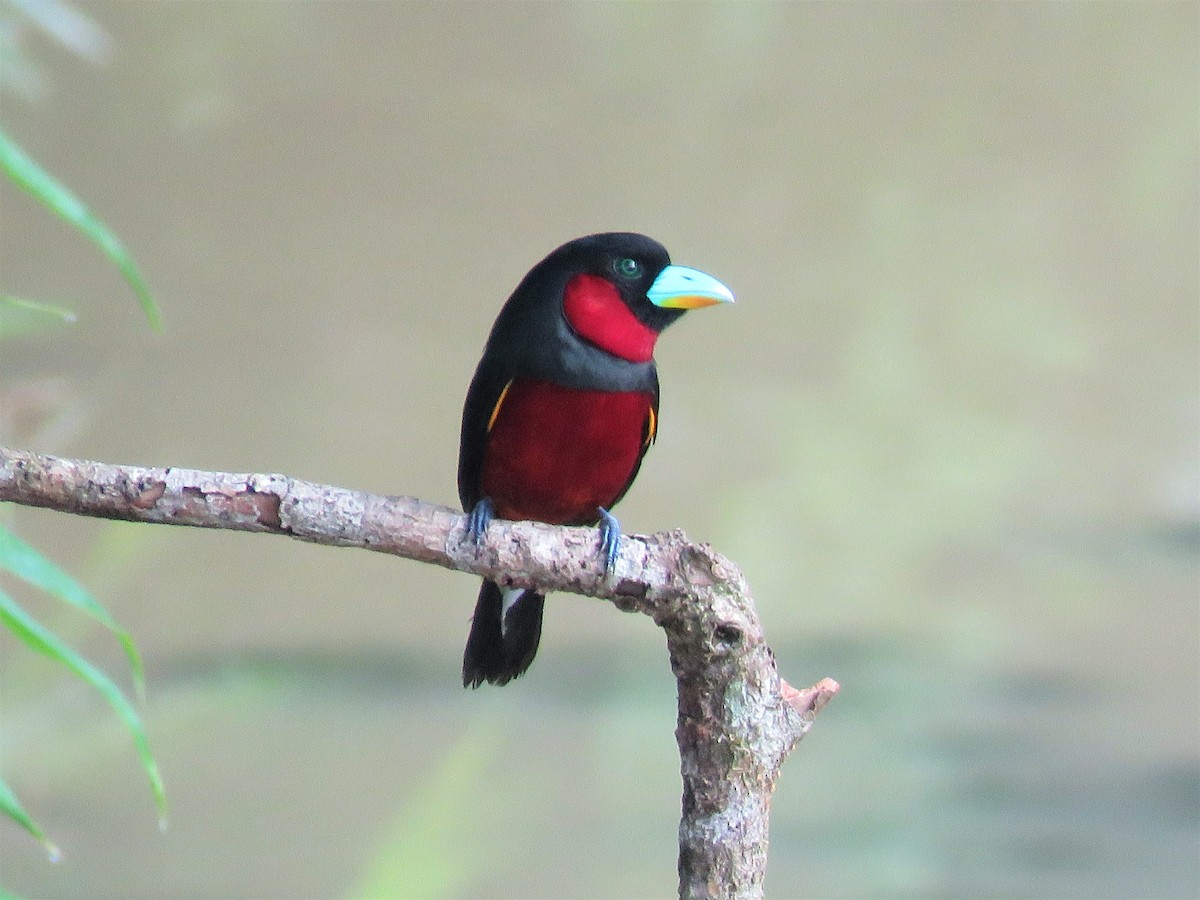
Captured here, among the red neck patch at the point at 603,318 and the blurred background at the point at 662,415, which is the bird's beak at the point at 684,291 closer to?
the red neck patch at the point at 603,318

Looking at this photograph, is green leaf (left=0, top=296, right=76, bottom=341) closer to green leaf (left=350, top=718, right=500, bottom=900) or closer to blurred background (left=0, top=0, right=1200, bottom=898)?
blurred background (left=0, top=0, right=1200, bottom=898)

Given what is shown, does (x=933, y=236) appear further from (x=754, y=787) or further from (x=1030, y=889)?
(x=754, y=787)

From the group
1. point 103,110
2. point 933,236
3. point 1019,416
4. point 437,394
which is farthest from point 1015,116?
point 103,110

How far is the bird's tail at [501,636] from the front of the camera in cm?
180

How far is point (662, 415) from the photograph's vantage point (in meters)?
3.28

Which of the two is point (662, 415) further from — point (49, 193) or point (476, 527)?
point (49, 193)

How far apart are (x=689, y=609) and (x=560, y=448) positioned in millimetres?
403

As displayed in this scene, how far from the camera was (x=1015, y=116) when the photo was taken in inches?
132

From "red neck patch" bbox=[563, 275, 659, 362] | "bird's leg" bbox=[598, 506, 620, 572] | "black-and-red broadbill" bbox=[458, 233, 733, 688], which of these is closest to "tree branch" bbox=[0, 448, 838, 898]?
"bird's leg" bbox=[598, 506, 620, 572]

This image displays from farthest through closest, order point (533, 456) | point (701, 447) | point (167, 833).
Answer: point (701, 447), point (167, 833), point (533, 456)

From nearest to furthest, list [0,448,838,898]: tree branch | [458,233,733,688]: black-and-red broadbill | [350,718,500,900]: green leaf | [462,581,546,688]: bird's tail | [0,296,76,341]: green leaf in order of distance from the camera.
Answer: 1. [0,448,838,898]: tree branch
2. [458,233,733,688]: black-and-red broadbill
3. [462,581,546,688]: bird's tail
4. [0,296,76,341]: green leaf
5. [350,718,500,900]: green leaf

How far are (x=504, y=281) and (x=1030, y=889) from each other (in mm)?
2165

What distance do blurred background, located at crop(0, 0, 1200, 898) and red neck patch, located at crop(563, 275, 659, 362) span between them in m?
1.60

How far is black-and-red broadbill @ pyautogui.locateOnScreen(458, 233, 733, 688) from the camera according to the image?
1.65 meters
